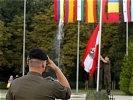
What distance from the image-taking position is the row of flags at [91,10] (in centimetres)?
3084

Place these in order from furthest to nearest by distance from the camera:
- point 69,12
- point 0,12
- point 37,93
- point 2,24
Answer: point 0,12
point 2,24
point 69,12
point 37,93

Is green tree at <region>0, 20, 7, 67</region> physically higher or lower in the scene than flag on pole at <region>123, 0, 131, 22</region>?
lower

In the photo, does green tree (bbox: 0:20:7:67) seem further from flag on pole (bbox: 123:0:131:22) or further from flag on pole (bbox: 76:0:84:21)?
flag on pole (bbox: 123:0:131:22)

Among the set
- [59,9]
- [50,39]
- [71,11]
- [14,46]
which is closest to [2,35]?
[14,46]

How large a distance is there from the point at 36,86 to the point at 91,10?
27.9m

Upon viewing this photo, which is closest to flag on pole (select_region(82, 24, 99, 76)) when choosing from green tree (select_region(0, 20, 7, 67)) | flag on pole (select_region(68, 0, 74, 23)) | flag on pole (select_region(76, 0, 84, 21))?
flag on pole (select_region(76, 0, 84, 21))

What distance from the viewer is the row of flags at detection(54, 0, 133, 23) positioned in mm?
30844

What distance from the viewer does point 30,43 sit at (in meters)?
46.0

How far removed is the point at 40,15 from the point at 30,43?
2.94 meters

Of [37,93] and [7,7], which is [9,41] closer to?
[7,7]

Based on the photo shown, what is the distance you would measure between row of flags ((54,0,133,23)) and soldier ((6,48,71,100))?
25.8 meters

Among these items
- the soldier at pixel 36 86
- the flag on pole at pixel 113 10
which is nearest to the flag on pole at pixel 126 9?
the flag on pole at pixel 113 10

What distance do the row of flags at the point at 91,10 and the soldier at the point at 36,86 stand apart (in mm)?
25834

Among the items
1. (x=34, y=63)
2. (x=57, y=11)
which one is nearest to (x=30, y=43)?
(x=57, y=11)
